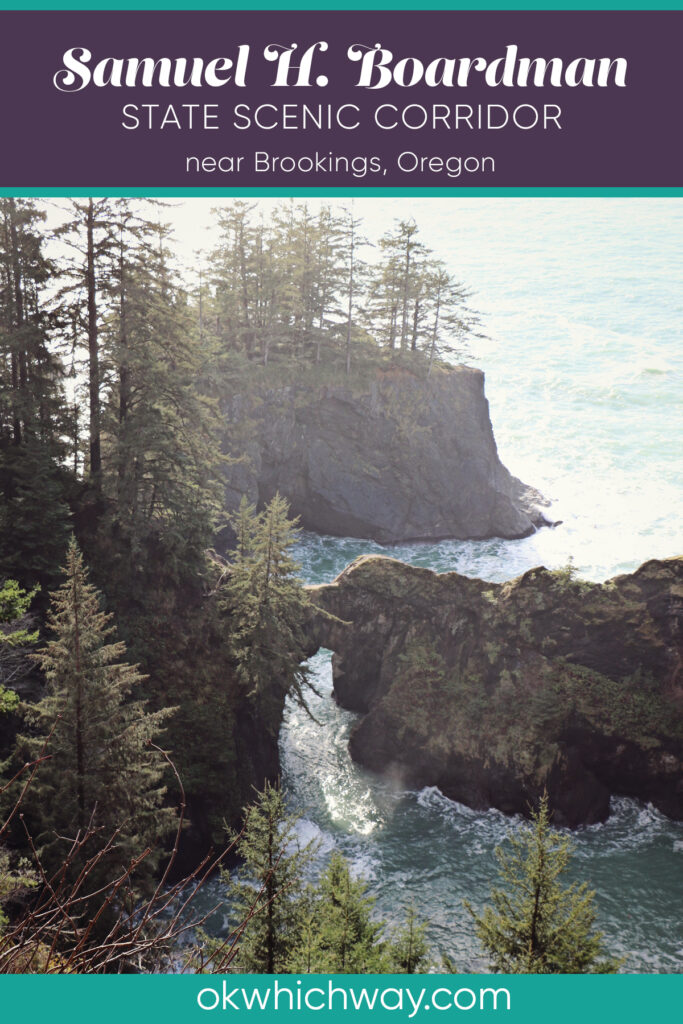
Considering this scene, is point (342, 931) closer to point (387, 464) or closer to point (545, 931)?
point (545, 931)

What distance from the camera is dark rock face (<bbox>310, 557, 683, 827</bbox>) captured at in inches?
1075

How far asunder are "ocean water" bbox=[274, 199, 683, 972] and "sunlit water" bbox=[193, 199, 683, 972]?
3.4 inches

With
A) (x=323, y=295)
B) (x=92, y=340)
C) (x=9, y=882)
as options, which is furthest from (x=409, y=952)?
(x=323, y=295)

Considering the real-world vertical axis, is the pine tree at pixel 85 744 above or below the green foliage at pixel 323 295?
below

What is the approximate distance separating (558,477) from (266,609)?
43.4 metres

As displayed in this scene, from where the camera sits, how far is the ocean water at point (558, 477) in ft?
81.1

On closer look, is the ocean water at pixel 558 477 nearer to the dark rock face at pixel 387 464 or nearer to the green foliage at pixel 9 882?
the dark rock face at pixel 387 464

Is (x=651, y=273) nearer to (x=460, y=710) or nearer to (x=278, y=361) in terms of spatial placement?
(x=278, y=361)

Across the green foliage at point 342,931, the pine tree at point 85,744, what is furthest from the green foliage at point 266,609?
the green foliage at point 342,931

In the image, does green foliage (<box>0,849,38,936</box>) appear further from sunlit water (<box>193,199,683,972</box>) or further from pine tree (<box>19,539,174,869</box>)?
sunlit water (<box>193,199,683,972</box>)

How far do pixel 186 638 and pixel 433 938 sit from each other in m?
12.0

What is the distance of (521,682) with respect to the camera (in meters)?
28.8

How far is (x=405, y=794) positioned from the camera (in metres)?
28.9

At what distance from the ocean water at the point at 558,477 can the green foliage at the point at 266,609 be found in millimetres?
4547
